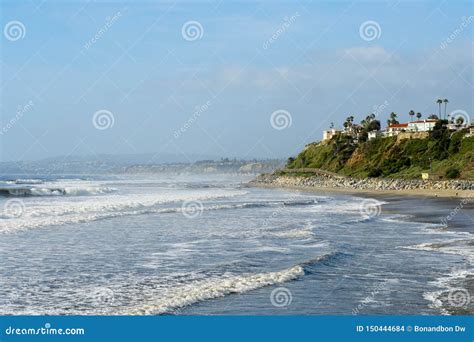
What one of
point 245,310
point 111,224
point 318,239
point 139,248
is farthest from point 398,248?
point 111,224

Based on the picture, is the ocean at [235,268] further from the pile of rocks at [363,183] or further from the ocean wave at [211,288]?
the pile of rocks at [363,183]

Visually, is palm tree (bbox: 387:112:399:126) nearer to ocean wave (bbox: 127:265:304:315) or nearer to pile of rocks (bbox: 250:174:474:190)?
pile of rocks (bbox: 250:174:474:190)

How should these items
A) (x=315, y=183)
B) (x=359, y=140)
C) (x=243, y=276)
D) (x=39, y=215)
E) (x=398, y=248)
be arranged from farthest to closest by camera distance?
(x=359, y=140), (x=315, y=183), (x=39, y=215), (x=398, y=248), (x=243, y=276)

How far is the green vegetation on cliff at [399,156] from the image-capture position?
83.2 metres

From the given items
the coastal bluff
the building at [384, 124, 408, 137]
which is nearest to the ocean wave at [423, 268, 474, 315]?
the coastal bluff

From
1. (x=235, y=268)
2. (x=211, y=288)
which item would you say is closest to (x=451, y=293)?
(x=211, y=288)

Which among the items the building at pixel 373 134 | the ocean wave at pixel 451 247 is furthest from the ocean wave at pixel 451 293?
the building at pixel 373 134

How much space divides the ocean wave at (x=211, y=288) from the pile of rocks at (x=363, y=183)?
164 ft

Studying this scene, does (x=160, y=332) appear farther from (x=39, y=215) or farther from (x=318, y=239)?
(x=39, y=215)

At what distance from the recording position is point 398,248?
21281mm

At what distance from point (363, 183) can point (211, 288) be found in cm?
7574

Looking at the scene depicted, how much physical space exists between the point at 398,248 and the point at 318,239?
12.4ft

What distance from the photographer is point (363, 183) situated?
87.6 m

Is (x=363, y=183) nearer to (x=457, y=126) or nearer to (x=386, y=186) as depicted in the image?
(x=386, y=186)
